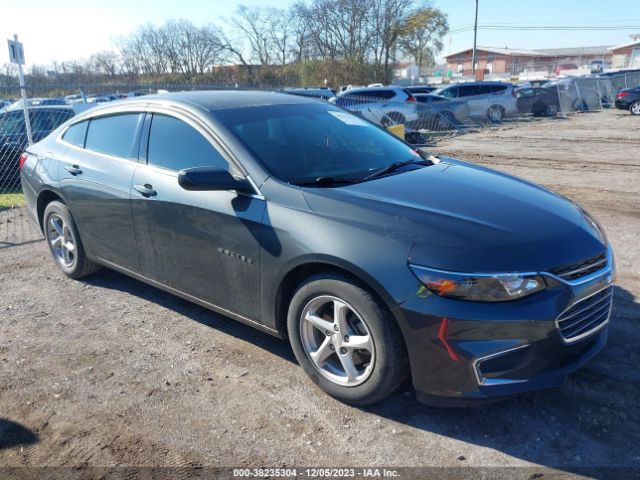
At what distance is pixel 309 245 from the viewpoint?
9.91 ft

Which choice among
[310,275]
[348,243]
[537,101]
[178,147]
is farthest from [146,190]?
[537,101]

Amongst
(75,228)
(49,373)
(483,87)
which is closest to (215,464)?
(49,373)

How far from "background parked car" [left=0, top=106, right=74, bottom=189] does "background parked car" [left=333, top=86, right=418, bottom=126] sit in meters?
8.17

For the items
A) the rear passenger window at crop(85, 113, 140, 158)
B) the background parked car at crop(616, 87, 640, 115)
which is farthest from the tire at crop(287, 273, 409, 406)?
the background parked car at crop(616, 87, 640, 115)

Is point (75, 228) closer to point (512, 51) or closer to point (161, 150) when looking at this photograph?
point (161, 150)

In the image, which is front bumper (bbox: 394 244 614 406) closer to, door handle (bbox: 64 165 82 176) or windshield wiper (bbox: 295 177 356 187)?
windshield wiper (bbox: 295 177 356 187)

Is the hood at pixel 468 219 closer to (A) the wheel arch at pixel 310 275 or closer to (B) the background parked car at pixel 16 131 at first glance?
(A) the wheel arch at pixel 310 275

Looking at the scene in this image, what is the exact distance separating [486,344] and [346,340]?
781mm

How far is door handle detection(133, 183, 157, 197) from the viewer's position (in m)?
3.92

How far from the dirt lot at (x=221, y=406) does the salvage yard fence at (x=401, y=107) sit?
3382 millimetres

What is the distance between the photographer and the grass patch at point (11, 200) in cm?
917

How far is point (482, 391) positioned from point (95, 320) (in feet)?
10.4

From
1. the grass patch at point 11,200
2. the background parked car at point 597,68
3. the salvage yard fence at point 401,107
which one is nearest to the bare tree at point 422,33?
the background parked car at point 597,68

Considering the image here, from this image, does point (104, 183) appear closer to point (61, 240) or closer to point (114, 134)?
point (114, 134)
